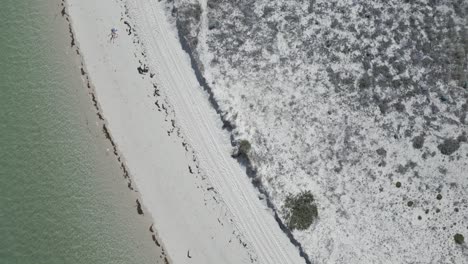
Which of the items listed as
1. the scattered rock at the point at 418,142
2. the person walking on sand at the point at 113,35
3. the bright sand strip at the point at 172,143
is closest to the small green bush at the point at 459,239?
the scattered rock at the point at 418,142

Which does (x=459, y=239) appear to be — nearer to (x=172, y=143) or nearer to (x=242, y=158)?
(x=242, y=158)

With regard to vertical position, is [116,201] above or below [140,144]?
below

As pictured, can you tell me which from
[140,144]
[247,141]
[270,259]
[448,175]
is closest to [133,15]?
[140,144]

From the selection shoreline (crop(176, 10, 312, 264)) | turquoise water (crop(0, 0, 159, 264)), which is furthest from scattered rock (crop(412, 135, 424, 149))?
turquoise water (crop(0, 0, 159, 264))

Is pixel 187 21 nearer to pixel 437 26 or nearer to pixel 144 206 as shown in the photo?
pixel 144 206

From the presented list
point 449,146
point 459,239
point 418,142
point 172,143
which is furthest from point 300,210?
point 449,146

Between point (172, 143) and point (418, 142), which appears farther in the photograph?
point (172, 143)

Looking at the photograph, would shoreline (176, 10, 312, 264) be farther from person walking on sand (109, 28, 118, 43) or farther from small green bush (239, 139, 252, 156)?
person walking on sand (109, 28, 118, 43)
